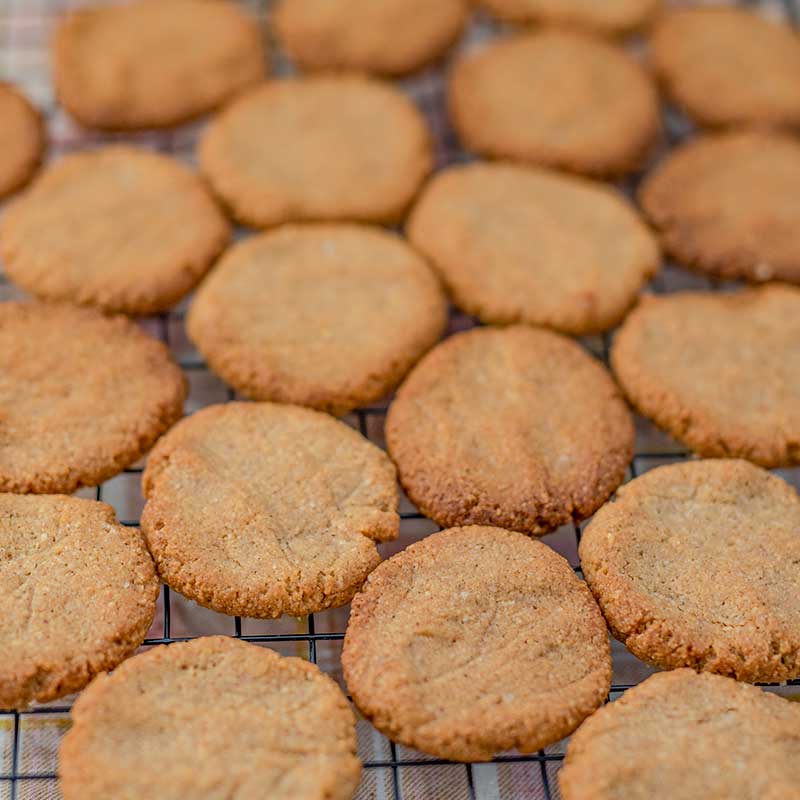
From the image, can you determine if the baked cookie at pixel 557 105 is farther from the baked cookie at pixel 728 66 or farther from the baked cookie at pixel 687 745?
the baked cookie at pixel 687 745

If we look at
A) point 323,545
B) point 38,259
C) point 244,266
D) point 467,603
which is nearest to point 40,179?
point 38,259

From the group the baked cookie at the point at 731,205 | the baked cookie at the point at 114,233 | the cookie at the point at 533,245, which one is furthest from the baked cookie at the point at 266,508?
the baked cookie at the point at 731,205

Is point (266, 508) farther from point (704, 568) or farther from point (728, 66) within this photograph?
point (728, 66)

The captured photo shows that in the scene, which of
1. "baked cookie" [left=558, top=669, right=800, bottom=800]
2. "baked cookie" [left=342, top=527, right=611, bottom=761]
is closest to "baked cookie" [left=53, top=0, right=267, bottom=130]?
"baked cookie" [left=342, top=527, right=611, bottom=761]

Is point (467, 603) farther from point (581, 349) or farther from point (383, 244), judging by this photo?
point (383, 244)

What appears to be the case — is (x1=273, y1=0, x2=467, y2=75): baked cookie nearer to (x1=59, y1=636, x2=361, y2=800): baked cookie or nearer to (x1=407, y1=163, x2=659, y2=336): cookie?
(x1=407, y1=163, x2=659, y2=336): cookie
